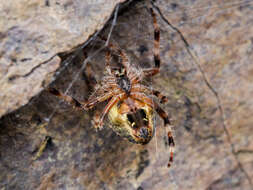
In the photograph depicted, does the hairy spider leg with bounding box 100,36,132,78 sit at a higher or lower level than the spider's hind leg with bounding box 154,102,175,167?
higher

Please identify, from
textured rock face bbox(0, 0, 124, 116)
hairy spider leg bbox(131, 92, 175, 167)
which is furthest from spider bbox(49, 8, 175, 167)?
textured rock face bbox(0, 0, 124, 116)

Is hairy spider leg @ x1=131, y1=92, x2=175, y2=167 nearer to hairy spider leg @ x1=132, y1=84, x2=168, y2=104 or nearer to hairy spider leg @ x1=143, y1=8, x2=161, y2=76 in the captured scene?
hairy spider leg @ x1=132, y1=84, x2=168, y2=104

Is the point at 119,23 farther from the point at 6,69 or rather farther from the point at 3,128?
the point at 3,128

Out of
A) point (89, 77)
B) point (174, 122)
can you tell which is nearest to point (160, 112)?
point (174, 122)

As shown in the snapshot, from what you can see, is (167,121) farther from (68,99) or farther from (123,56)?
(68,99)

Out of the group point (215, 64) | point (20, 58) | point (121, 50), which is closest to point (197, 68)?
point (215, 64)
